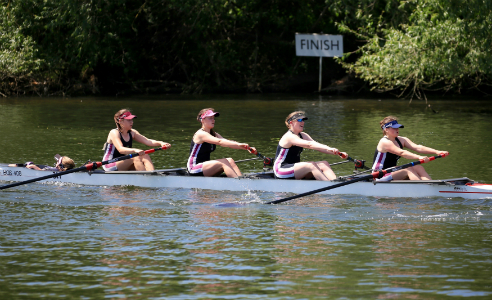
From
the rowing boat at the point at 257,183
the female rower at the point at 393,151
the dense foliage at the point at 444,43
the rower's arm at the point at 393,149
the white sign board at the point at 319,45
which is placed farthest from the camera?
the white sign board at the point at 319,45

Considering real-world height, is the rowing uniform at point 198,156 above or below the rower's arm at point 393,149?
below

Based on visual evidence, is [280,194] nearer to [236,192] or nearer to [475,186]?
[236,192]

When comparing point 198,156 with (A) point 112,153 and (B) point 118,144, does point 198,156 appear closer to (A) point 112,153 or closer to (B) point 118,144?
(B) point 118,144

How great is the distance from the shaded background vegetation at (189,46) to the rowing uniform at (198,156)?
17.0 meters

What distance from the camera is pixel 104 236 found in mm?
10312

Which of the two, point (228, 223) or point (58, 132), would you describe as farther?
point (58, 132)

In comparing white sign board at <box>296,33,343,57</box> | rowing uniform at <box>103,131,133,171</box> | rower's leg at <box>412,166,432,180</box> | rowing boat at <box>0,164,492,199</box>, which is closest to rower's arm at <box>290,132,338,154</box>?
rowing boat at <box>0,164,492,199</box>

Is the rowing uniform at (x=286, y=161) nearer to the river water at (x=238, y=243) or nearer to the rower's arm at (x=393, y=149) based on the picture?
the river water at (x=238, y=243)

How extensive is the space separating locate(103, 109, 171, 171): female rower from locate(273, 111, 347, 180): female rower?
239 centimetres

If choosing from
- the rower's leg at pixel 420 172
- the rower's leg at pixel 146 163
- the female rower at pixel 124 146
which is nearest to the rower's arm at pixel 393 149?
the rower's leg at pixel 420 172

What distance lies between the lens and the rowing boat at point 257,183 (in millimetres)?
12656

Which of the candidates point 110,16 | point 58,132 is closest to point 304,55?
point 110,16

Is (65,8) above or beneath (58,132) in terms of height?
above

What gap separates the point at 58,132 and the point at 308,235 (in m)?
14.7
